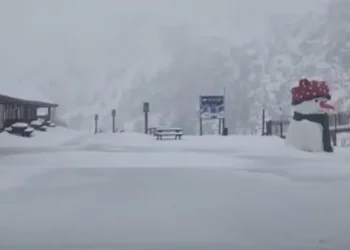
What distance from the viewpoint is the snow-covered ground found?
2.42 m

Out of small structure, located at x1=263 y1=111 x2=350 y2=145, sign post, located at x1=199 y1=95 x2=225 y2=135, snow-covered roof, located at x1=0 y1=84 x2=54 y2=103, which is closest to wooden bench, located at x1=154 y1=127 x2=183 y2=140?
sign post, located at x1=199 y1=95 x2=225 y2=135

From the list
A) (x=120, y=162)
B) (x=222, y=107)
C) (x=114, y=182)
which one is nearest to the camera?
(x=114, y=182)

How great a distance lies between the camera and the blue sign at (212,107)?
14.6m

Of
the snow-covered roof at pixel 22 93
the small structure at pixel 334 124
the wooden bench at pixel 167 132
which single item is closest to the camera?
the small structure at pixel 334 124

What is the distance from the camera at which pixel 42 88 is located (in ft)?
47.0

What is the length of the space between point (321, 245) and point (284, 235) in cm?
22

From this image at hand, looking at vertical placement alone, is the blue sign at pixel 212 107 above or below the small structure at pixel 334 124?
above

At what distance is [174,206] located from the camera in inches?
128

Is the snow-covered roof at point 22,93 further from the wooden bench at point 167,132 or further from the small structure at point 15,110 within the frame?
the wooden bench at point 167,132

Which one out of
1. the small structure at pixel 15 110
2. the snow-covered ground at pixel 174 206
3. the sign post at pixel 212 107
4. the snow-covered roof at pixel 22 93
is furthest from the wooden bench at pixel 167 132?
the snow-covered ground at pixel 174 206

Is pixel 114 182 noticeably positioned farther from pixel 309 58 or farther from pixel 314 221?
pixel 309 58

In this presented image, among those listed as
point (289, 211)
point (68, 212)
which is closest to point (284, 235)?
point (289, 211)

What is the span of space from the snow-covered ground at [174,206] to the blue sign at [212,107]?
891 cm

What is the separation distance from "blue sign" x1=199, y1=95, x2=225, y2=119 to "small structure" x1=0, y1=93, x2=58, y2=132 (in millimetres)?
4556
